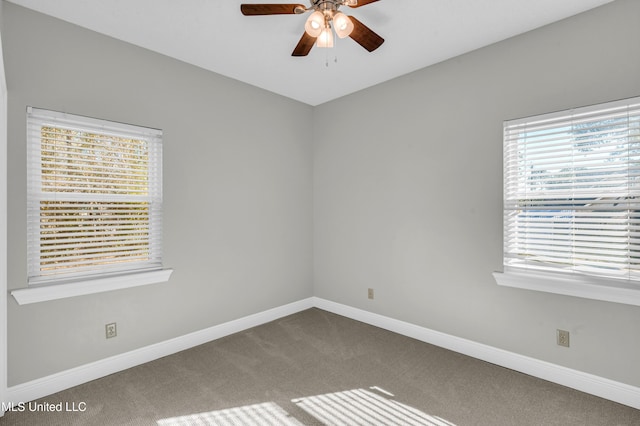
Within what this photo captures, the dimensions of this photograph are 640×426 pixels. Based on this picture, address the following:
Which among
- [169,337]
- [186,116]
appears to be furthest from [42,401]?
[186,116]

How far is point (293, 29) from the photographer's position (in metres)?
2.47

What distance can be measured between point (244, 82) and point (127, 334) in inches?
106

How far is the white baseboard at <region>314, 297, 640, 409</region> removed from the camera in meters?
2.13

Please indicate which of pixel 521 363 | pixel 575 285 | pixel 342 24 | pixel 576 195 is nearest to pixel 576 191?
pixel 576 195

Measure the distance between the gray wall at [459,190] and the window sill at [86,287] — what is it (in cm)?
204

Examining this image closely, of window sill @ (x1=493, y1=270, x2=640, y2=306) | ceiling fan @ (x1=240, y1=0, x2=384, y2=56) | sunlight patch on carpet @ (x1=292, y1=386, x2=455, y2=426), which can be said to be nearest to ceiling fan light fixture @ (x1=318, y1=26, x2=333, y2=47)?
ceiling fan @ (x1=240, y1=0, x2=384, y2=56)

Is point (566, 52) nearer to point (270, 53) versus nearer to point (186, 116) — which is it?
point (270, 53)

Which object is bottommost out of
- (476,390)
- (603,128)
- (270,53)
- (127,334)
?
(476,390)

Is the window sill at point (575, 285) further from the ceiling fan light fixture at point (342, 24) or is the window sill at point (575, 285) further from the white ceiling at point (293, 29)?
the ceiling fan light fixture at point (342, 24)

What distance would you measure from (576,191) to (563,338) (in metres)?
1.08

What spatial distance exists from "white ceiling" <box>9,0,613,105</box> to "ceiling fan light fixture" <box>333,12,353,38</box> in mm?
567

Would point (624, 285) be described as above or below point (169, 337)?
above

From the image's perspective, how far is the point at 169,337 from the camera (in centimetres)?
289

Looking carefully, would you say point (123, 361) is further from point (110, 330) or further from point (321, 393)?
point (321, 393)
